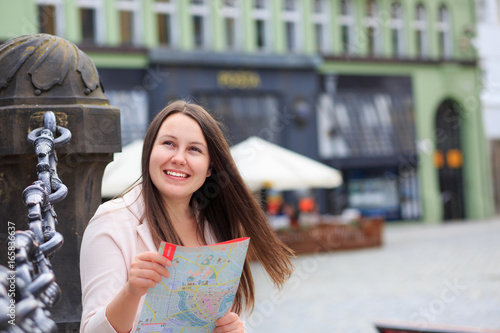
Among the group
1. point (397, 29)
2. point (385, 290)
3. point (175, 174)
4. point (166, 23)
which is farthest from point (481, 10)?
point (175, 174)

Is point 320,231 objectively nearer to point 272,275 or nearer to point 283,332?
point 283,332

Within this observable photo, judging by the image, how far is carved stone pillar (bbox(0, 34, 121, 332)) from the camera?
2.87 metres

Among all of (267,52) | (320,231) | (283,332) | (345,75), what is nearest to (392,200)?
(345,75)

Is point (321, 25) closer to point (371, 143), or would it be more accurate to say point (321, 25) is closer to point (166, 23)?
point (371, 143)

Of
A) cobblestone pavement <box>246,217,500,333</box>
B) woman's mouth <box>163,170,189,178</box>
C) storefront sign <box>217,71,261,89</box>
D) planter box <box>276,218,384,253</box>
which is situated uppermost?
storefront sign <box>217,71,261,89</box>

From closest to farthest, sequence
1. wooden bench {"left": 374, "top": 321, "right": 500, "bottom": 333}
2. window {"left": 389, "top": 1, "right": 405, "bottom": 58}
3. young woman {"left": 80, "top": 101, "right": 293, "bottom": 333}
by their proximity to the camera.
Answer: young woman {"left": 80, "top": 101, "right": 293, "bottom": 333} < wooden bench {"left": 374, "top": 321, "right": 500, "bottom": 333} < window {"left": 389, "top": 1, "right": 405, "bottom": 58}

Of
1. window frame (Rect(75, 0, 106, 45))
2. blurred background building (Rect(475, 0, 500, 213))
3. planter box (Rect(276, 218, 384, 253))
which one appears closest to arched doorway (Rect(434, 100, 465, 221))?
blurred background building (Rect(475, 0, 500, 213))

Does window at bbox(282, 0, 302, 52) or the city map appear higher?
window at bbox(282, 0, 302, 52)

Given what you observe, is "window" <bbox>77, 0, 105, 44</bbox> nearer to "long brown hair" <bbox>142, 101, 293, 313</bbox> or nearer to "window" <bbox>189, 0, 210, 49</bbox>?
"window" <bbox>189, 0, 210, 49</bbox>

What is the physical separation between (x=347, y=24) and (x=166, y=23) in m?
6.72

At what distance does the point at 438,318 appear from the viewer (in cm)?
869

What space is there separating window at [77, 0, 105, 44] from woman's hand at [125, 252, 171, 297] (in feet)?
66.1

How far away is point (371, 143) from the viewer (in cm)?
2598

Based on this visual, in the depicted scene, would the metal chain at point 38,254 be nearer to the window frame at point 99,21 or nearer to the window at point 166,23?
the window frame at point 99,21
